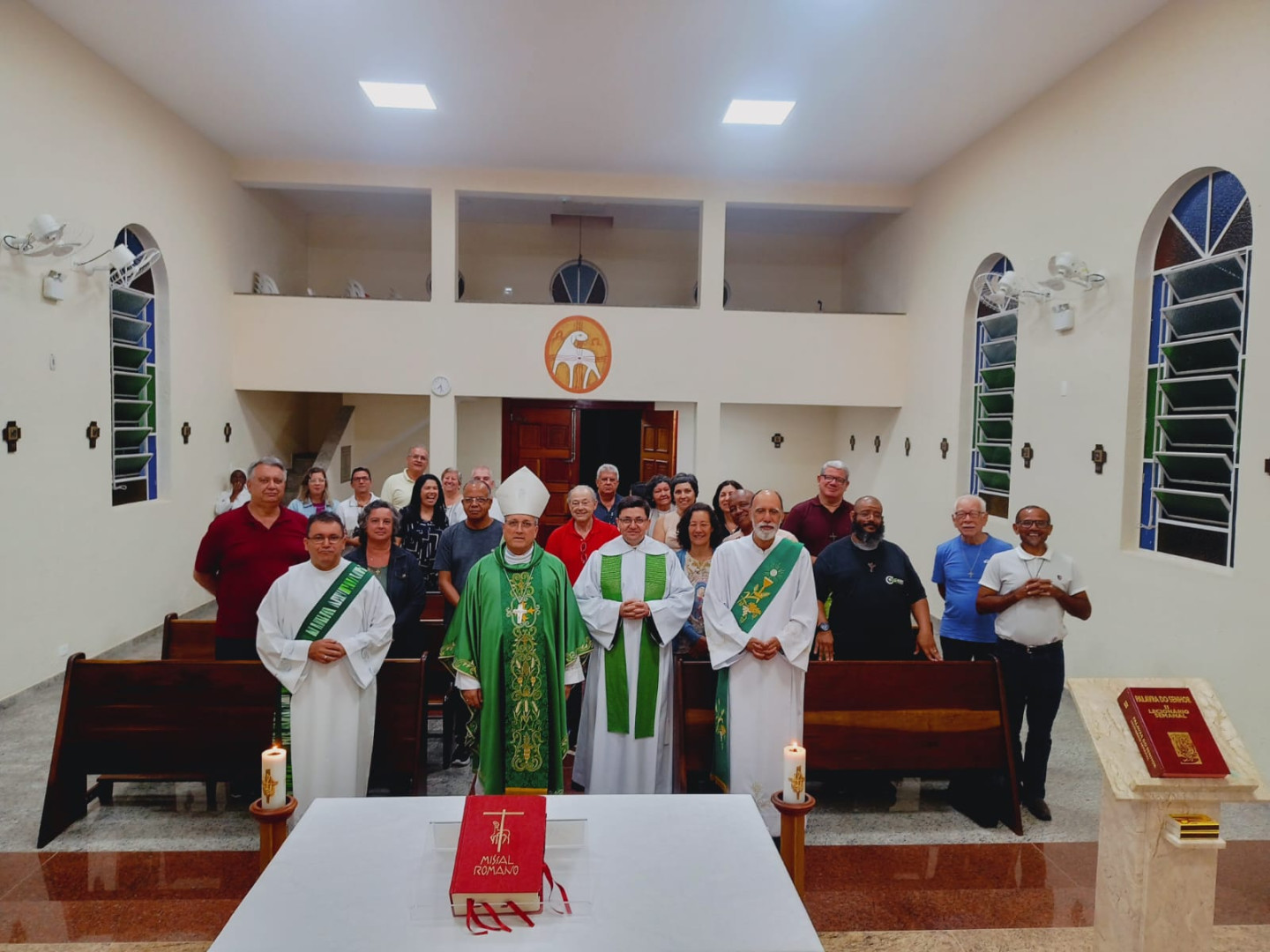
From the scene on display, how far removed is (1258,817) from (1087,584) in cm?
193

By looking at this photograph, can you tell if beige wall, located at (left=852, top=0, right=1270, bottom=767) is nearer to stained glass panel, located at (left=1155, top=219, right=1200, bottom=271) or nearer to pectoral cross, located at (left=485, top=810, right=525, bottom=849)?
stained glass panel, located at (left=1155, top=219, right=1200, bottom=271)

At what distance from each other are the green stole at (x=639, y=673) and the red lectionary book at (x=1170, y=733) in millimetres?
1867

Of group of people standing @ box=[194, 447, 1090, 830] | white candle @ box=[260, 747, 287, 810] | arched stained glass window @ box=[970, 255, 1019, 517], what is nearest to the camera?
white candle @ box=[260, 747, 287, 810]

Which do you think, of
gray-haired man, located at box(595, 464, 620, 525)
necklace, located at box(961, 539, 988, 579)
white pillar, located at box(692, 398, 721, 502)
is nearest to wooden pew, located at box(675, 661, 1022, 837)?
necklace, located at box(961, 539, 988, 579)

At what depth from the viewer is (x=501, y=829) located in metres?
1.87

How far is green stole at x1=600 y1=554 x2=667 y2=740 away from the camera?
3729 millimetres

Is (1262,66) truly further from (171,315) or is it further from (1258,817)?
(171,315)

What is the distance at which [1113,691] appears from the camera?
2434 mm

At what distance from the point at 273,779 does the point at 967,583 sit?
3.27 metres

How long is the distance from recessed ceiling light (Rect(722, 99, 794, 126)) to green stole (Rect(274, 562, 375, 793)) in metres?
4.88

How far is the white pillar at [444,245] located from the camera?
8344mm

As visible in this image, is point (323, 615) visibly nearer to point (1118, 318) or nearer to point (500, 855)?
point (500, 855)

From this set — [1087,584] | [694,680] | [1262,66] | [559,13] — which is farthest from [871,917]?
[559,13]

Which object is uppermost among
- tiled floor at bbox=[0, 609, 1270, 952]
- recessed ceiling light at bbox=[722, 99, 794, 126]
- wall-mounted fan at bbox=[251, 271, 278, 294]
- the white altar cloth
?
recessed ceiling light at bbox=[722, 99, 794, 126]
